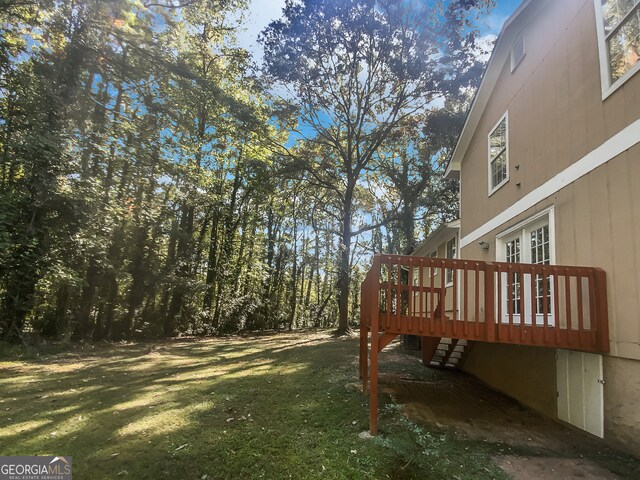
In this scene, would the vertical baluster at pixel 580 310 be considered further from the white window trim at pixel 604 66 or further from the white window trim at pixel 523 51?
the white window trim at pixel 523 51

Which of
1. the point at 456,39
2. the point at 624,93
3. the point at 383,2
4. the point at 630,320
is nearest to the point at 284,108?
the point at 383,2

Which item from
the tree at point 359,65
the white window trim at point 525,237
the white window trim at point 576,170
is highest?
the tree at point 359,65

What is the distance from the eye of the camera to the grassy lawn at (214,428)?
3.48 meters

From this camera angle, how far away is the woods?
920 centimetres

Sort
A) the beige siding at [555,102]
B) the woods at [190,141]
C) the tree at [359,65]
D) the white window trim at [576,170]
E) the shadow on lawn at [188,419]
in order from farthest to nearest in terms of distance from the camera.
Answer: the tree at [359,65] → the woods at [190,141] → the beige siding at [555,102] → the white window trim at [576,170] → the shadow on lawn at [188,419]

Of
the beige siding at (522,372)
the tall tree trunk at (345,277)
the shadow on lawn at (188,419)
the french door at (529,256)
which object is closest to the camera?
the shadow on lawn at (188,419)

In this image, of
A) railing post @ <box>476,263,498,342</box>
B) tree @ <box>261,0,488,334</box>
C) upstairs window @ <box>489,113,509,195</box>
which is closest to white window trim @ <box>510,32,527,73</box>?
upstairs window @ <box>489,113,509,195</box>

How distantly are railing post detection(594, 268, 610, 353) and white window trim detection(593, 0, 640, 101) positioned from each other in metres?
2.16

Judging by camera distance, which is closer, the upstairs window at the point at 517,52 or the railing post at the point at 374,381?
the railing post at the point at 374,381

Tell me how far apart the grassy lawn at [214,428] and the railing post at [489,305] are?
1288 mm

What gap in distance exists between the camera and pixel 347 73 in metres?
15.7

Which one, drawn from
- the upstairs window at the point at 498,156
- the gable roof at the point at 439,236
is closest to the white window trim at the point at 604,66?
the upstairs window at the point at 498,156

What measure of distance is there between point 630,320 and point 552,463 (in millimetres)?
1742

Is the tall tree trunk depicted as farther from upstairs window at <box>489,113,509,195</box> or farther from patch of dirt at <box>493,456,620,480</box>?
patch of dirt at <box>493,456,620,480</box>
